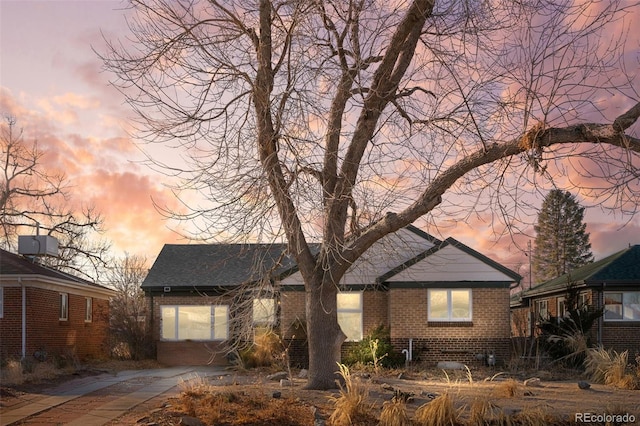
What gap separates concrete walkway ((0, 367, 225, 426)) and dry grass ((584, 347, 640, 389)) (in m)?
10.1

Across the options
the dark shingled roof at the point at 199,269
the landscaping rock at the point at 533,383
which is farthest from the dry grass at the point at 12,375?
the landscaping rock at the point at 533,383

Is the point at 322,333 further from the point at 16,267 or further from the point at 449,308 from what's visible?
the point at 16,267

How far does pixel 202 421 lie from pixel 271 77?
20.6 feet

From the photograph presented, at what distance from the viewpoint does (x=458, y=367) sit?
20.7 metres

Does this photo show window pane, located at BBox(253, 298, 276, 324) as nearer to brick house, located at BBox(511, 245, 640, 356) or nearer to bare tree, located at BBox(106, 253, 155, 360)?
bare tree, located at BBox(106, 253, 155, 360)

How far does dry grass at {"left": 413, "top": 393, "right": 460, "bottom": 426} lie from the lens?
1022cm

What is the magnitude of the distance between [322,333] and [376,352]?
25.0 feet

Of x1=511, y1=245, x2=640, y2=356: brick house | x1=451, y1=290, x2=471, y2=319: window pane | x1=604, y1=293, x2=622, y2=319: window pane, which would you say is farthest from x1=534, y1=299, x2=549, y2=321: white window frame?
x1=451, y1=290, x2=471, y2=319: window pane

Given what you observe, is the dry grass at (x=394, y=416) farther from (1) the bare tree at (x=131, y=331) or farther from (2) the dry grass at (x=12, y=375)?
(1) the bare tree at (x=131, y=331)

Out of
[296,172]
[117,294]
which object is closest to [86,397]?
[296,172]

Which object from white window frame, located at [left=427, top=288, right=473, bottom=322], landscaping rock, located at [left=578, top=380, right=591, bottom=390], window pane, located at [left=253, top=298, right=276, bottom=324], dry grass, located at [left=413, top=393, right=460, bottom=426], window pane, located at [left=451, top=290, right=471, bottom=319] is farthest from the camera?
window pane, located at [left=451, top=290, right=471, bottom=319]

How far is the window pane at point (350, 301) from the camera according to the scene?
2333 centimetres

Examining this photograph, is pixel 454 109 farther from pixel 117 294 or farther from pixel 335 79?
Result: pixel 117 294

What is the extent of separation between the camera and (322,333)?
13.8m
